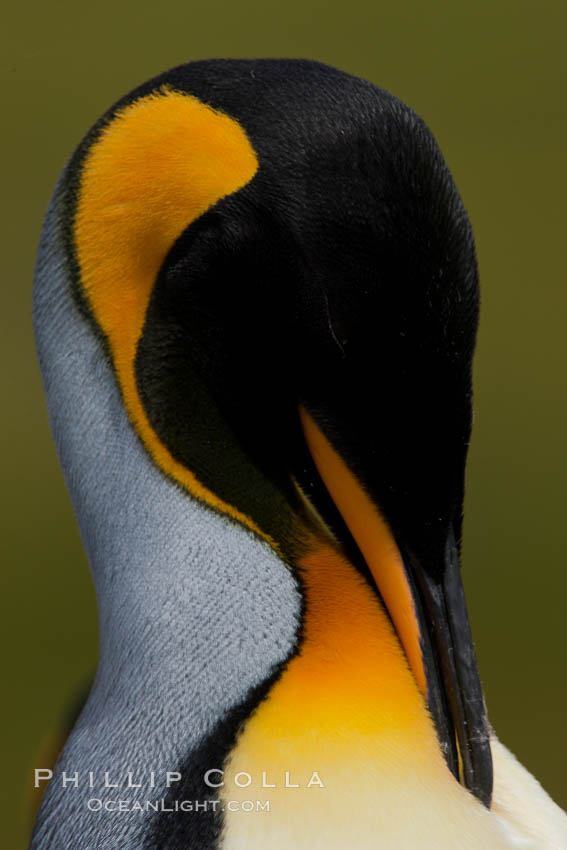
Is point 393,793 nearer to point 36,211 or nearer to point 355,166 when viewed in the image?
point 355,166

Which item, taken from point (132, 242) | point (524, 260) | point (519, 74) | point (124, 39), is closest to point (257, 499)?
point (132, 242)

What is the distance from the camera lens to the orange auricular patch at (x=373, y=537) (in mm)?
674

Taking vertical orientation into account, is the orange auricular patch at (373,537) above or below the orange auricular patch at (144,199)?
below

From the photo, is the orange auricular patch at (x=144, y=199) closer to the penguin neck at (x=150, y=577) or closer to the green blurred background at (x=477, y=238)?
the penguin neck at (x=150, y=577)

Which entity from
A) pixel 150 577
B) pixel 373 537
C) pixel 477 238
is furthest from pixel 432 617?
pixel 477 238

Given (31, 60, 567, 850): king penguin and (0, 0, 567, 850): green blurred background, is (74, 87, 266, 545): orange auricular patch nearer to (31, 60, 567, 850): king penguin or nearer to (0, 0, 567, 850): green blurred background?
(31, 60, 567, 850): king penguin

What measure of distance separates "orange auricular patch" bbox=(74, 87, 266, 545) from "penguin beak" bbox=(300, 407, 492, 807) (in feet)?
0.20

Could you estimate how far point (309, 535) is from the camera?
724 mm

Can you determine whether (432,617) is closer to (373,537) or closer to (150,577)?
(373,537)

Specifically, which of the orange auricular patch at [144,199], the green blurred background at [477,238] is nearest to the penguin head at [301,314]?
the orange auricular patch at [144,199]

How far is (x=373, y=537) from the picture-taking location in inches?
26.9

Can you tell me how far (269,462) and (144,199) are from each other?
164 millimetres

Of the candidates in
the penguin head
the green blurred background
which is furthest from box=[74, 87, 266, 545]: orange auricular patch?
the green blurred background

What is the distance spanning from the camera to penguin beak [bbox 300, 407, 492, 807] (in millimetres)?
680
